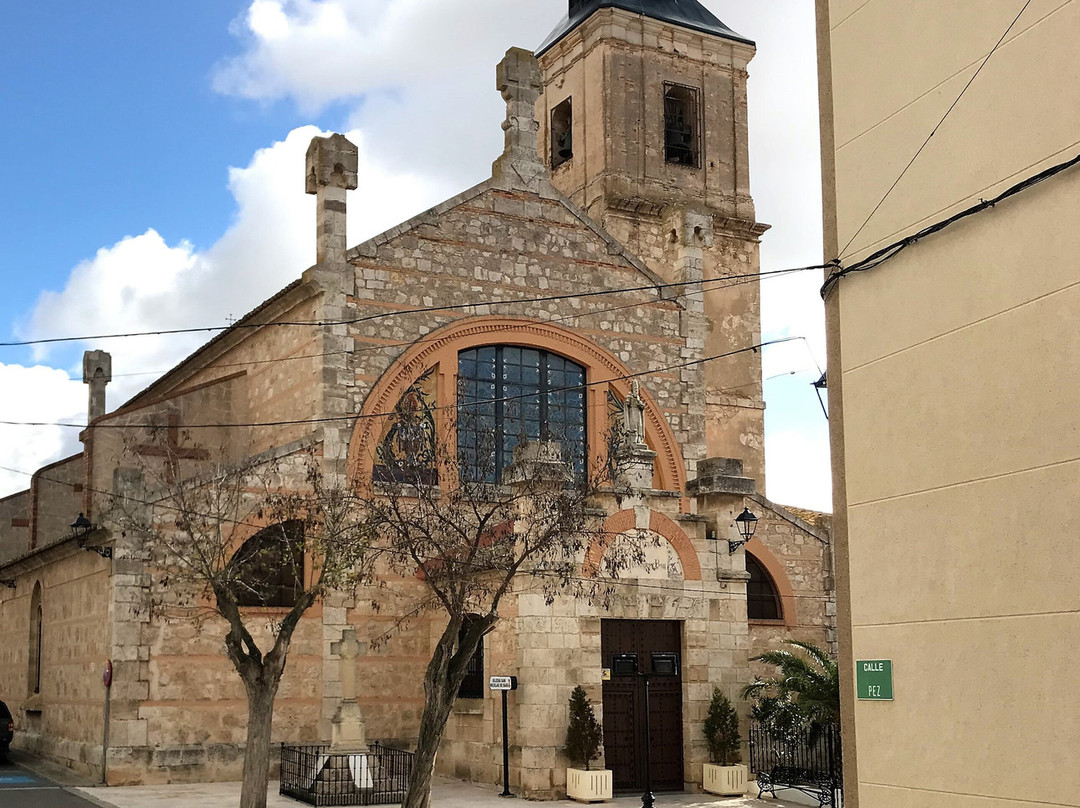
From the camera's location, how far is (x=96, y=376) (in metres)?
32.8

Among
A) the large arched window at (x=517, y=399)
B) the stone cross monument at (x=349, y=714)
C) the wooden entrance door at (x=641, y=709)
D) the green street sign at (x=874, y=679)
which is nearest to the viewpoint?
the green street sign at (x=874, y=679)

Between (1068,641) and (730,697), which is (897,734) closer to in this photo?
(1068,641)

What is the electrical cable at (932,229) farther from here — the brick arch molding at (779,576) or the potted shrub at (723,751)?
the brick arch molding at (779,576)

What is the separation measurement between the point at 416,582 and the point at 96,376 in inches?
522

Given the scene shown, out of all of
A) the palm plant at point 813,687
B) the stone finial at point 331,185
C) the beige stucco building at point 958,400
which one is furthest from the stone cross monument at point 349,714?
the beige stucco building at point 958,400

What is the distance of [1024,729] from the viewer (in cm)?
859

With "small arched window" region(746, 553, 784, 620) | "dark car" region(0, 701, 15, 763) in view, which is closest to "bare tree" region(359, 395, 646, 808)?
"small arched window" region(746, 553, 784, 620)

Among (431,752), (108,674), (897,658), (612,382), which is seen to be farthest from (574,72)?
(897,658)

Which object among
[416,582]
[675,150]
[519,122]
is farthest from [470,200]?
[675,150]

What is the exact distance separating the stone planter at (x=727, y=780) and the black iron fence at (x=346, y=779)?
184 inches

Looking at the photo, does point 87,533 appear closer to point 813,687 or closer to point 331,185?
point 331,185

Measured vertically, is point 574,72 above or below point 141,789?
above

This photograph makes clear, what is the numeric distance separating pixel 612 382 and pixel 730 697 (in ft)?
21.8

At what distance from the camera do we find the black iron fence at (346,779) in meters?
19.5
